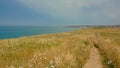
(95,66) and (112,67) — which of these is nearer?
(112,67)

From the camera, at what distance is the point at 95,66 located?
1440cm

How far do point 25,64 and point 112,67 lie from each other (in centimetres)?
571

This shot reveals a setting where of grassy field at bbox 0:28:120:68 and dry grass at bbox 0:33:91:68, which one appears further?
grassy field at bbox 0:28:120:68

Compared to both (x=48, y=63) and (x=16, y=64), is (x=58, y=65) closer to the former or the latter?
(x=48, y=63)

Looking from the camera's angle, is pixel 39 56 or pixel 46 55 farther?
pixel 46 55

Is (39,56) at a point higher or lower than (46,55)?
higher

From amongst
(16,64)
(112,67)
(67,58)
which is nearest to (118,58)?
(112,67)

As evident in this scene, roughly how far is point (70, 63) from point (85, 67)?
167cm

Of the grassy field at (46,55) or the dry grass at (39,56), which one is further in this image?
the grassy field at (46,55)

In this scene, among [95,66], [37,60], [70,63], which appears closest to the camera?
[37,60]

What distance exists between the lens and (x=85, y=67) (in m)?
13.9

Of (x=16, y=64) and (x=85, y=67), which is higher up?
(x=16, y=64)

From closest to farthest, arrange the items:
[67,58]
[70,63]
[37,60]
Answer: [37,60] → [70,63] → [67,58]

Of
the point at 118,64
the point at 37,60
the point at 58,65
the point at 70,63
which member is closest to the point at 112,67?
the point at 118,64
